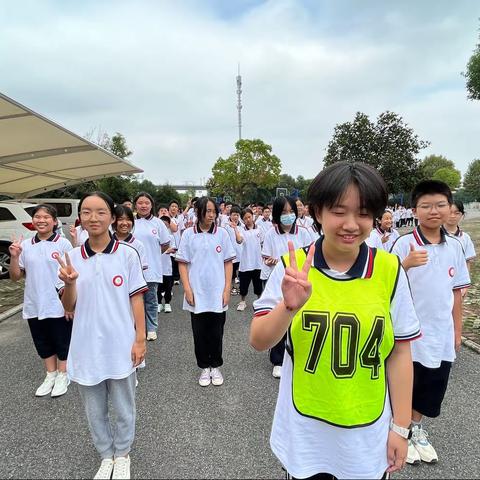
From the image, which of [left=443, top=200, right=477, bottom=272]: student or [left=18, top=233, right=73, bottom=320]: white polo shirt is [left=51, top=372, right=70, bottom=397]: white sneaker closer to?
[left=18, top=233, right=73, bottom=320]: white polo shirt

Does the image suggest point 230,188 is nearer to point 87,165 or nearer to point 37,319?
point 87,165

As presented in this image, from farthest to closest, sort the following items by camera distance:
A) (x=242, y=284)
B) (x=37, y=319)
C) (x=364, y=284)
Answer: (x=242, y=284)
(x=37, y=319)
(x=364, y=284)

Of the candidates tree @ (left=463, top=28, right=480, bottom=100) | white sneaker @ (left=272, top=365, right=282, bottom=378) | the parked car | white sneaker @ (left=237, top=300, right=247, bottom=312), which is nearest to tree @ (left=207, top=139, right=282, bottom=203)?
tree @ (left=463, top=28, right=480, bottom=100)

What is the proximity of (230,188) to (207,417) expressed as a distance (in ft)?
132

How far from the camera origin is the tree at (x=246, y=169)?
41.3 m

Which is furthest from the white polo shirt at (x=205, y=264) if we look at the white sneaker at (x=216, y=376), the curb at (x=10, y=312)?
the curb at (x=10, y=312)

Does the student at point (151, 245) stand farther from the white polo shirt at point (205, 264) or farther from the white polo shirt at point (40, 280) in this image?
the white polo shirt at point (40, 280)

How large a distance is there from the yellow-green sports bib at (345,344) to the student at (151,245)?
144 inches

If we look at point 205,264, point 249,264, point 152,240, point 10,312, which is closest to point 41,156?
point 10,312

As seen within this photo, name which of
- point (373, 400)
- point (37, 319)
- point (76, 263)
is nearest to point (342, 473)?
point (373, 400)

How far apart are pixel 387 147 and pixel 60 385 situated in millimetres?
23521

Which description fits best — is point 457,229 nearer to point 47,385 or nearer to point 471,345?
→ point 471,345

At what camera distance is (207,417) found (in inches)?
115

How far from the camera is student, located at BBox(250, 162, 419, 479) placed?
46.2 inches
